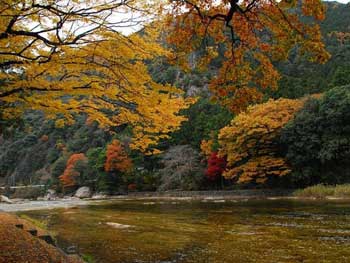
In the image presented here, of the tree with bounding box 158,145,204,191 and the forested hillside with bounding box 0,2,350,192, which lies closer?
the forested hillside with bounding box 0,2,350,192

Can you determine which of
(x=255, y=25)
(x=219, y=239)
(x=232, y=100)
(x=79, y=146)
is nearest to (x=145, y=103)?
(x=232, y=100)

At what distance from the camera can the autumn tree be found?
110ft

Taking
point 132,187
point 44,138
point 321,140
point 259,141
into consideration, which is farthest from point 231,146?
point 44,138

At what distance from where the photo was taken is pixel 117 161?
1903 inches

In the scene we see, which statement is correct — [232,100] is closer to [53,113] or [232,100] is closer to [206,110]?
[53,113]

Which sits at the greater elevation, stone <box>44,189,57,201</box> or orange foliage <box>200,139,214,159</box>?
orange foliage <box>200,139,214,159</box>

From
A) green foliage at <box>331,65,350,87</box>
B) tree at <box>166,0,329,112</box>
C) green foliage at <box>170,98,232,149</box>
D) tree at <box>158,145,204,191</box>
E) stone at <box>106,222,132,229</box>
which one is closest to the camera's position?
tree at <box>166,0,329,112</box>

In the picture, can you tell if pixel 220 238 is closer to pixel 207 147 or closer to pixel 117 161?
pixel 207 147

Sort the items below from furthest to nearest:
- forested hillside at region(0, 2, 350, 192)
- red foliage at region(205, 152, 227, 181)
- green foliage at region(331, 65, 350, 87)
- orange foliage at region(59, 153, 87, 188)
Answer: orange foliage at region(59, 153, 87, 188) < red foliage at region(205, 152, 227, 181) < green foliage at region(331, 65, 350, 87) < forested hillside at region(0, 2, 350, 192)

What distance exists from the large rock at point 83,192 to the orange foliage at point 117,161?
22.8ft

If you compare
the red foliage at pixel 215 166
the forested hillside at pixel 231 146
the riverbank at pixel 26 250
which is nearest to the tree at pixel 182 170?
the forested hillside at pixel 231 146

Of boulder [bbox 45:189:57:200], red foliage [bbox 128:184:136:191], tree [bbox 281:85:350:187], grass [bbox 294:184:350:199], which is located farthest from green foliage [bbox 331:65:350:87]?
boulder [bbox 45:189:57:200]

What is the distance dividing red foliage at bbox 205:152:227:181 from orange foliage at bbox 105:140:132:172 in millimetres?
12632

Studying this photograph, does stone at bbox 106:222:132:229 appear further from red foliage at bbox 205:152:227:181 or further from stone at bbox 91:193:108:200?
stone at bbox 91:193:108:200
